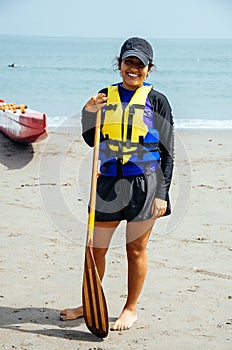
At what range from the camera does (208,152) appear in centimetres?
1095

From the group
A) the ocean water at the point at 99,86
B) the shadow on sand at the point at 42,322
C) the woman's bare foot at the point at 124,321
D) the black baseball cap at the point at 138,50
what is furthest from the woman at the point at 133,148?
the ocean water at the point at 99,86

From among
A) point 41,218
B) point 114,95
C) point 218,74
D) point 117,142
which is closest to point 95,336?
point 117,142

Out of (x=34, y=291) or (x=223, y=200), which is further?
(x=223, y=200)

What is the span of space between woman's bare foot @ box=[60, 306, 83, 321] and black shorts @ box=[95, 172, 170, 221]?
0.68 meters

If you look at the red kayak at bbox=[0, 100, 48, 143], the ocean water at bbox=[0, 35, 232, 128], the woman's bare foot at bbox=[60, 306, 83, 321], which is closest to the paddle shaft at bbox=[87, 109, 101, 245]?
the woman's bare foot at bbox=[60, 306, 83, 321]

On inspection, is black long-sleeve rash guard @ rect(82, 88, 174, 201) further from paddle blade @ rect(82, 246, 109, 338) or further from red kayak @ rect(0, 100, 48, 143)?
red kayak @ rect(0, 100, 48, 143)

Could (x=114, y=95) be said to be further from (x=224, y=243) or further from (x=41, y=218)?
(x=41, y=218)

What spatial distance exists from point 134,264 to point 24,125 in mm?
6368

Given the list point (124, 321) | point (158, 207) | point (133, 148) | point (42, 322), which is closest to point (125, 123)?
point (133, 148)

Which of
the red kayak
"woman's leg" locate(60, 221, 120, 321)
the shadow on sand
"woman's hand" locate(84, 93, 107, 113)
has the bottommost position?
the shadow on sand

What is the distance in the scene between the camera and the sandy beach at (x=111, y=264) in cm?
430

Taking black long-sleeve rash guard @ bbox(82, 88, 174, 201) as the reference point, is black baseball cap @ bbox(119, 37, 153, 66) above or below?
above

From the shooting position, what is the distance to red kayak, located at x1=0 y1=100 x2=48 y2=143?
10266 mm

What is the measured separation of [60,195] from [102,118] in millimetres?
3920
